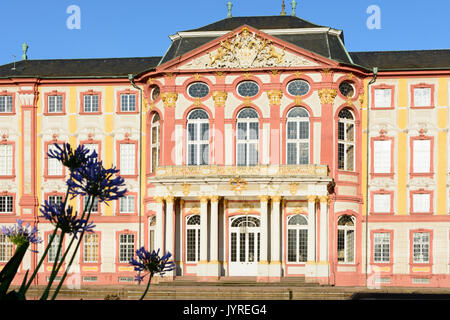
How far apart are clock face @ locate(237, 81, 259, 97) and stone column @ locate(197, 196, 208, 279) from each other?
20.2 feet

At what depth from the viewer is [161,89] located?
4322 cm

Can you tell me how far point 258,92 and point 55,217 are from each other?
36828 millimetres

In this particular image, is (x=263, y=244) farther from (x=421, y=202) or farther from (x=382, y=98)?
(x=382, y=98)

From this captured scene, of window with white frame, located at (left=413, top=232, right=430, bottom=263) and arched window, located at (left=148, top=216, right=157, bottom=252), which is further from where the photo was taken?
arched window, located at (left=148, top=216, right=157, bottom=252)

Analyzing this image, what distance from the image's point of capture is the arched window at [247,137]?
42.0 metres

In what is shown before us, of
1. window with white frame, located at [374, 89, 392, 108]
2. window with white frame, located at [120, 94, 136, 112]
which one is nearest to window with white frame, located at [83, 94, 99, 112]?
window with white frame, located at [120, 94, 136, 112]

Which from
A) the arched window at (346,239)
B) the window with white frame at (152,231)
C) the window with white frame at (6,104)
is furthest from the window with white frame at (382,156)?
the window with white frame at (6,104)

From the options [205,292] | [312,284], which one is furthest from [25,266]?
[312,284]

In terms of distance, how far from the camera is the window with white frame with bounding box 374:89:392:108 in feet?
142

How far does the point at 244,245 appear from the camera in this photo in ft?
138

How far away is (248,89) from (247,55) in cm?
182

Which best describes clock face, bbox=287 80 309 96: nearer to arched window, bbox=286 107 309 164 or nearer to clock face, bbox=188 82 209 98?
arched window, bbox=286 107 309 164
